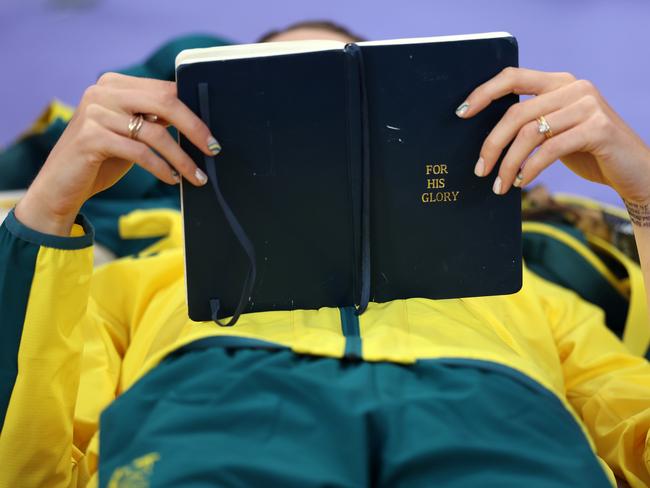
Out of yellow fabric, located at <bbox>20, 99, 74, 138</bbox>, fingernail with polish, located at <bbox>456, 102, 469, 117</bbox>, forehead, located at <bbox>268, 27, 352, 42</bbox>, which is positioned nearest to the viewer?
fingernail with polish, located at <bbox>456, 102, 469, 117</bbox>

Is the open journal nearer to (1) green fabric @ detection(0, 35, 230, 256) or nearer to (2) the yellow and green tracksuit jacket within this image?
(2) the yellow and green tracksuit jacket

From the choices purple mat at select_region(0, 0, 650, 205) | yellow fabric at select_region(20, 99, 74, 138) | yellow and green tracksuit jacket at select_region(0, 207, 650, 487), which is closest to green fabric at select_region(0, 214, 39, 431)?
yellow and green tracksuit jacket at select_region(0, 207, 650, 487)

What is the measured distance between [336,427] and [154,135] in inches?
11.2

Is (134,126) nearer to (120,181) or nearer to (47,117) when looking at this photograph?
(120,181)

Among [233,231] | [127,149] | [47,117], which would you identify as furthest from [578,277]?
[47,117]

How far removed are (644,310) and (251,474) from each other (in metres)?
0.70

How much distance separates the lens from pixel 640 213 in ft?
2.15

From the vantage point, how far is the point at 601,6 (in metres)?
1.66

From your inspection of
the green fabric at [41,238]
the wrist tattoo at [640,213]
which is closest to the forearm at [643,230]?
the wrist tattoo at [640,213]

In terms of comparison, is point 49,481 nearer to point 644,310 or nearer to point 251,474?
point 251,474

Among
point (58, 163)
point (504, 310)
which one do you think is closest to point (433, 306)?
point (504, 310)

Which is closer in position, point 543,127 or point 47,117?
point 543,127

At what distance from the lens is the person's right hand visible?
59cm

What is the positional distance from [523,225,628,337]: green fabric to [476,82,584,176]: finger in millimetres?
509
